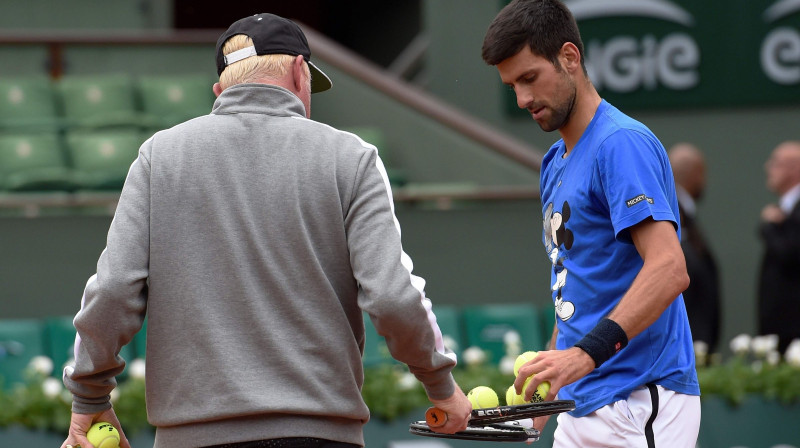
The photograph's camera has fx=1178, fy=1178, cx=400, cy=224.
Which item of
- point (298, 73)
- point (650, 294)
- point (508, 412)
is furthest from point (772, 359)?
point (298, 73)

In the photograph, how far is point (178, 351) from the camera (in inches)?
109

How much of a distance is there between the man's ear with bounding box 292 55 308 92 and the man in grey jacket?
0.52 ft

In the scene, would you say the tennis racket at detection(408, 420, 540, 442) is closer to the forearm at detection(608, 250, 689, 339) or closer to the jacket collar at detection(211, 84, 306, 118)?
the forearm at detection(608, 250, 689, 339)

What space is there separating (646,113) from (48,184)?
5.69m

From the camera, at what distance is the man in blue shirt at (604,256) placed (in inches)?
113

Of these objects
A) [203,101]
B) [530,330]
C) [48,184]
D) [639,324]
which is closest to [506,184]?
[530,330]

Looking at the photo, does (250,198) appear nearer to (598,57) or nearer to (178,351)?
(178,351)

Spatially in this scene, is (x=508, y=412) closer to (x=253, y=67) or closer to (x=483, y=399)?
(x=483, y=399)

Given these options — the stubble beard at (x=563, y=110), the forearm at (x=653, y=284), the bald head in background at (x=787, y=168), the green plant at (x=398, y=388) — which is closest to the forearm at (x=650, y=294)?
the forearm at (x=653, y=284)

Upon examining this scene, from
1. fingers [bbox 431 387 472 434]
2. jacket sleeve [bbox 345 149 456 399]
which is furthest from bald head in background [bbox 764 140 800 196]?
jacket sleeve [bbox 345 149 456 399]

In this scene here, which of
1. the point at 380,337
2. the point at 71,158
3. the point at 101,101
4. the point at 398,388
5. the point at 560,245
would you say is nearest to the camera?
the point at 560,245

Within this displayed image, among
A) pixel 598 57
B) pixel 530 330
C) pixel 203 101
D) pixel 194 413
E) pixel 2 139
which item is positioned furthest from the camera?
pixel 598 57

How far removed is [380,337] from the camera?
7293 mm

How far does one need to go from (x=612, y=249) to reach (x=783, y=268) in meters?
4.77
